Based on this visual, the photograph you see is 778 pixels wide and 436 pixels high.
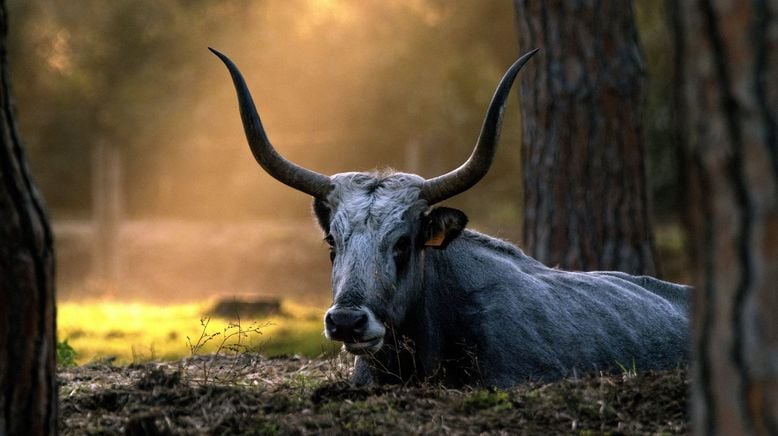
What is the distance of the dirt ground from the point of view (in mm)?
4227

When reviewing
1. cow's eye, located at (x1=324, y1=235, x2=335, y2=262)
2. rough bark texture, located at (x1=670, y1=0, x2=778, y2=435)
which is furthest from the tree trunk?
rough bark texture, located at (x1=670, y1=0, x2=778, y2=435)

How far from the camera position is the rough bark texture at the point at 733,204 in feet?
8.24

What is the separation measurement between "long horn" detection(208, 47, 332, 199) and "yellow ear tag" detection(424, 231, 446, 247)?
0.70 metres

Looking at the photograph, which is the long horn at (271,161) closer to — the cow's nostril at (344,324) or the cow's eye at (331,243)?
the cow's eye at (331,243)

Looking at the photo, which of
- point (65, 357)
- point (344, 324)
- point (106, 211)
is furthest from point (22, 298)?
point (106, 211)

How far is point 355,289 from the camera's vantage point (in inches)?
242

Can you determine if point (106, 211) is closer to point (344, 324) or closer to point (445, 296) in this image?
point (445, 296)

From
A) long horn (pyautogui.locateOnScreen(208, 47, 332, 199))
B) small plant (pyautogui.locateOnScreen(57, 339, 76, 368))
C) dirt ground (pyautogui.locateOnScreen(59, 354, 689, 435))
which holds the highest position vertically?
long horn (pyautogui.locateOnScreen(208, 47, 332, 199))

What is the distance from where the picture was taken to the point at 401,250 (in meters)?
6.54

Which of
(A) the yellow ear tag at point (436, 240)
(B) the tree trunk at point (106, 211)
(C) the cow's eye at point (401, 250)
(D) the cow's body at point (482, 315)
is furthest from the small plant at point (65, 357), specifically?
(B) the tree trunk at point (106, 211)

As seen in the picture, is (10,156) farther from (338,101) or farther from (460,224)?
(338,101)

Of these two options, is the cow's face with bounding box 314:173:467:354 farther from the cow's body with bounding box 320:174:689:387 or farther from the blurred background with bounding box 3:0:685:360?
the blurred background with bounding box 3:0:685:360

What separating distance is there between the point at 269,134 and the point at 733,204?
17649 millimetres

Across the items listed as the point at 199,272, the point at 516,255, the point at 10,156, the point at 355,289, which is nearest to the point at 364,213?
the point at 355,289
